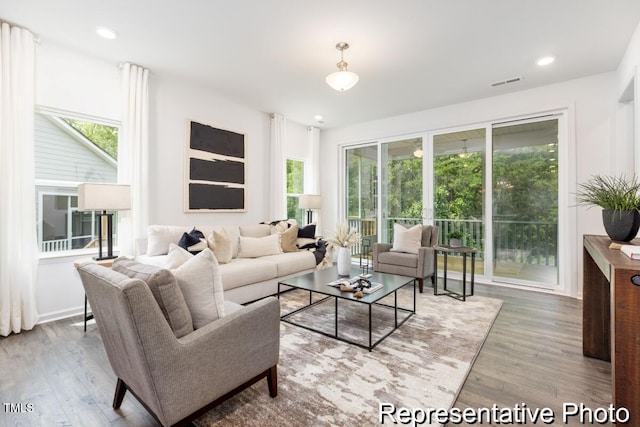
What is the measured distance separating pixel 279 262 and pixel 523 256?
351cm

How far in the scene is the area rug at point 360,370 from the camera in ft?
5.34

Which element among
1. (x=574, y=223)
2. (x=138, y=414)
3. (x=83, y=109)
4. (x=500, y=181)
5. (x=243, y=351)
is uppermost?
(x=83, y=109)

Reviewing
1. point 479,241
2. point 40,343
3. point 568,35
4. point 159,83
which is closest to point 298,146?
point 159,83

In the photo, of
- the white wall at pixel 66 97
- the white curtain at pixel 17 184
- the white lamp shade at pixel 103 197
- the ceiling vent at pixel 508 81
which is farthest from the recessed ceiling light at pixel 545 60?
the white curtain at pixel 17 184

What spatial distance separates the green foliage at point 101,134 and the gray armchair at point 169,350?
2621 millimetres

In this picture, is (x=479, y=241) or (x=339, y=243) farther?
(x=479, y=241)

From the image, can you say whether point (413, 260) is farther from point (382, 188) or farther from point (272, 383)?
point (272, 383)

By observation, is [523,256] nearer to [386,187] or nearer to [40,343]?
[386,187]

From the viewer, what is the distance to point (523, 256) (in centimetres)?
431

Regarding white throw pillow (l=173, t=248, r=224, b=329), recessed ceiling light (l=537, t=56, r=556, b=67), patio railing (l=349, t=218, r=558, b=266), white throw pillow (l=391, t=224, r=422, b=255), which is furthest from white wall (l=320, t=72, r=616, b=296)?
white throw pillow (l=173, t=248, r=224, b=329)

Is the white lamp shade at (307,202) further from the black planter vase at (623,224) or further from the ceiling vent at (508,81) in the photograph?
the black planter vase at (623,224)

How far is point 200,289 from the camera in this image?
5.00ft

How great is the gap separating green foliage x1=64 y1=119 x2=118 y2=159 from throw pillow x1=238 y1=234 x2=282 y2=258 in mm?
1838

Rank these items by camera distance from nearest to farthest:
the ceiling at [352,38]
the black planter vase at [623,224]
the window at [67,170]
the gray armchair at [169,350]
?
1. the gray armchair at [169,350]
2. the black planter vase at [623,224]
3. the ceiling at [352,38]
4. the window at [67,170]
